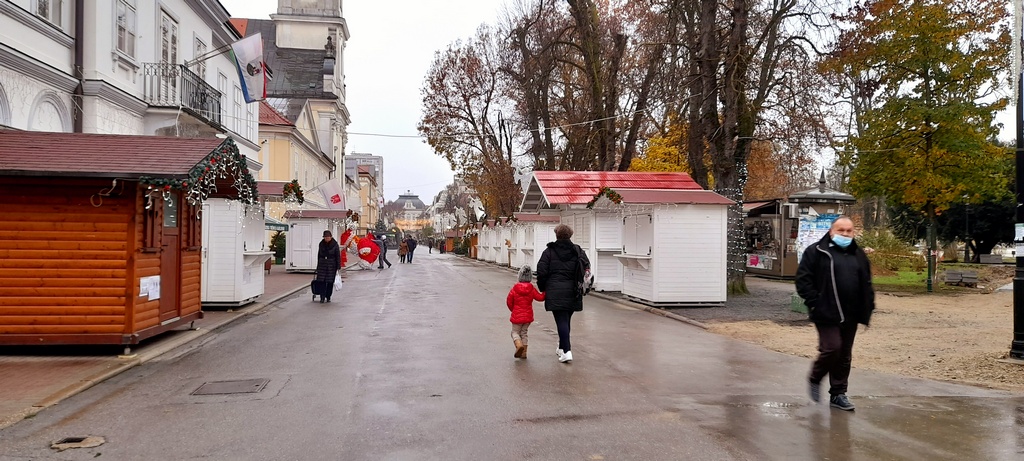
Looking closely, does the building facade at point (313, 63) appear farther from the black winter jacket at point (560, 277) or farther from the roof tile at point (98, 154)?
the black winter jacket at point (560, 277)

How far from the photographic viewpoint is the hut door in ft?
35.5

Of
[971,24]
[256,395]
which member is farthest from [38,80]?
[971,24]

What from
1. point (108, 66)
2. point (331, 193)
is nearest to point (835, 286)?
point (108, 66)

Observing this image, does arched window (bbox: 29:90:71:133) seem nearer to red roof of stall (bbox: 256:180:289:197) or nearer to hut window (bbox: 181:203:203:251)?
hut window (bbox: 181:203:203:251)

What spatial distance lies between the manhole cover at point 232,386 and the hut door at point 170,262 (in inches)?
128

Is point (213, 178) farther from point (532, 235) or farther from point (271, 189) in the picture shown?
point (532, 235)

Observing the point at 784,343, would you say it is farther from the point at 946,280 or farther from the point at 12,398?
the point at 946,280

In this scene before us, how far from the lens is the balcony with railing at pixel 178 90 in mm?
17969

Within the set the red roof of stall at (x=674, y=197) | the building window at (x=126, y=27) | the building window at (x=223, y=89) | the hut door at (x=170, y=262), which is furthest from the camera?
the building window at (x=223, y=89)

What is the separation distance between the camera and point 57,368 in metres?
8.85

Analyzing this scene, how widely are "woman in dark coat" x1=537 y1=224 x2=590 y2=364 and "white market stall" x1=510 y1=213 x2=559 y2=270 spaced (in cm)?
1847

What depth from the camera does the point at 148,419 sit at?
21.6 feet

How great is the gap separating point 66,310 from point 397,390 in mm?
5009

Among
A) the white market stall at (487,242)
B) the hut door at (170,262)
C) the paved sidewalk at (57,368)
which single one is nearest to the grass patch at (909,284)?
the hut door at (170,262)
